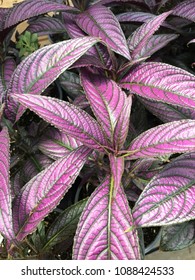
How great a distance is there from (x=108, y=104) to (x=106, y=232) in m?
0.23

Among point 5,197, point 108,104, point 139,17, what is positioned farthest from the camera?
point 139,17

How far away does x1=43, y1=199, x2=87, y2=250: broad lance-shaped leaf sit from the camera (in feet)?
2.74

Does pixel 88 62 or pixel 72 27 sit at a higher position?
pixel 72 27

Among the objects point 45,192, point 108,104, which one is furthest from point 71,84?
point 45,192

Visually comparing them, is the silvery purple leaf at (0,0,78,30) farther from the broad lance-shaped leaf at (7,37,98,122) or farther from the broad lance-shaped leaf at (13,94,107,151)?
the broad lance-shaped leaf at (13,94,107,151)

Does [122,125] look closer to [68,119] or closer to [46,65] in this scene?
[68,119]

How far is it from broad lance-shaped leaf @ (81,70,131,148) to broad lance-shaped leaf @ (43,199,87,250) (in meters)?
0.19

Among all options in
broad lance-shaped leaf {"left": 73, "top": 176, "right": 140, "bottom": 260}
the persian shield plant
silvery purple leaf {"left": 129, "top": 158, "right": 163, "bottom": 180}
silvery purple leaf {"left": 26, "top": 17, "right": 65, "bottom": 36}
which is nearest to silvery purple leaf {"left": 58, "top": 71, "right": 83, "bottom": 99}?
the persian shield plant

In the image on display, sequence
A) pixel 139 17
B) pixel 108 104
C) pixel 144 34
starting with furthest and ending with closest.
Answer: pixel 139 17
pixel 144 34
pixel 108 104

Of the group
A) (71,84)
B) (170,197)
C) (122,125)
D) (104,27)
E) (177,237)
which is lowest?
(177,237)

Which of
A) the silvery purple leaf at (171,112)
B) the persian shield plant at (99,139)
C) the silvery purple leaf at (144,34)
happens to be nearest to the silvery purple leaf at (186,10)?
the persian shield plant at (99,139)

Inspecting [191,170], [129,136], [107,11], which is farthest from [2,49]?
[191,170]

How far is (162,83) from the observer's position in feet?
2.55
